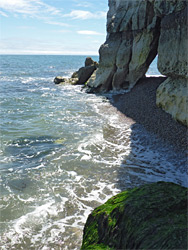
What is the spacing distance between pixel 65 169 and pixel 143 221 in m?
6.89

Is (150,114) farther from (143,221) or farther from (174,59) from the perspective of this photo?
(143,221)

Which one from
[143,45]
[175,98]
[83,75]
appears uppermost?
[143,45]

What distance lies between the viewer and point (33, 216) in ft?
24.8

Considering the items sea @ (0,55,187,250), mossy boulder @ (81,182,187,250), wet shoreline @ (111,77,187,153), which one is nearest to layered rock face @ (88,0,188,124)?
wet shoreline @ (111,77,187,153)

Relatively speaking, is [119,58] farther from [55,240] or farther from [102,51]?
[55,240]

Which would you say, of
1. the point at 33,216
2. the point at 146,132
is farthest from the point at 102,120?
the point at 33,216

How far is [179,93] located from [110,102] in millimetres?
10191

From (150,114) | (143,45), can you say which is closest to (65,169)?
(150,114)

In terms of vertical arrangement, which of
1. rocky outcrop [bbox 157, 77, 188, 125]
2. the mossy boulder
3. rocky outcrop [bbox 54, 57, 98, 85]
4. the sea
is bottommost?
the sea

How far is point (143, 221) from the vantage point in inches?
158

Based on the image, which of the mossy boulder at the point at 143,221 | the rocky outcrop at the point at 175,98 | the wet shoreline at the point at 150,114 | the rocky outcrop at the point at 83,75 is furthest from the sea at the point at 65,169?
the rocky outcrop at the point at 83,75

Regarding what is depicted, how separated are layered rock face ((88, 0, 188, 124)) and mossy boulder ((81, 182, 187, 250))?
1007 cm

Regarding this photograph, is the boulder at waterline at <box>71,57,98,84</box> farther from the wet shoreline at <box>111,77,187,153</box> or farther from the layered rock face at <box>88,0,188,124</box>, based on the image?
the wet shoreline at <box>111,77,187,153</box>

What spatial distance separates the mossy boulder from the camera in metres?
3.59
